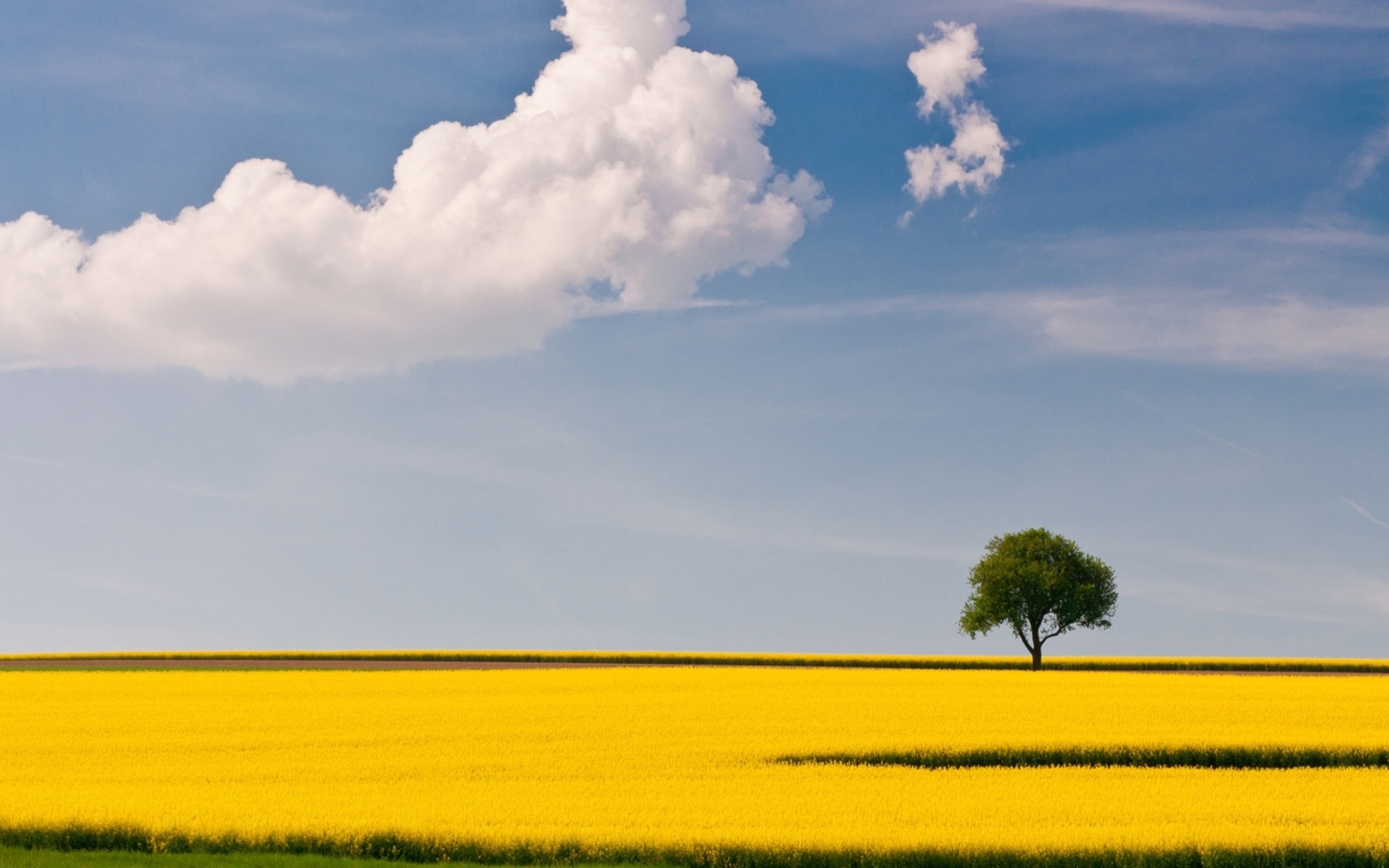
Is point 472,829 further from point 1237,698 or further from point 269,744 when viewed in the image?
point 1237,698

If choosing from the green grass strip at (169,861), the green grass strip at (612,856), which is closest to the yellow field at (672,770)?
the green grass strip at (612,856)

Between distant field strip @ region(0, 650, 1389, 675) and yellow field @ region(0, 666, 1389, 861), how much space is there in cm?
2875

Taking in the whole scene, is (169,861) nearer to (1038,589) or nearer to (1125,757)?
(1125,757)

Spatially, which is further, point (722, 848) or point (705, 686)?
point (705, 686)

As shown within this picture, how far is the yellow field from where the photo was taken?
2138cm

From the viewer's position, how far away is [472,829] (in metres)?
21.4

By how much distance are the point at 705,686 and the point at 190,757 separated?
23143 millimetres

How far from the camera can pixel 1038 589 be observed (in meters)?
85.0

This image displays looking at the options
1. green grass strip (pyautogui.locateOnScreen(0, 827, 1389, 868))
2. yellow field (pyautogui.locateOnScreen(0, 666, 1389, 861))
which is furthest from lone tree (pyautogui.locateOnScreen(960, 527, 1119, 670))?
green grass strip (pyautogui.locateOnScreen(0, 827, 1389, 868))

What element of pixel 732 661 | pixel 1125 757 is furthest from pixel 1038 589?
pixel 1125 757

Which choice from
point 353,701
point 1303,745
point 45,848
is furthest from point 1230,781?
point 353,701

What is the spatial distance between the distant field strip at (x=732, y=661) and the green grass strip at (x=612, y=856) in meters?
59.3

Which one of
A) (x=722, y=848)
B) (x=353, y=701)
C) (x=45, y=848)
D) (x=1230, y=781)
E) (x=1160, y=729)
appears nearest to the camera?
(x=722, y=848)

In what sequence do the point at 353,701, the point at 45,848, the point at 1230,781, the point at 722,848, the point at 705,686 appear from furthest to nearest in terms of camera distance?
the point at 705,686, the point at 353,701, the point at 1230,781, the point at 45,848, the point at 722,848
